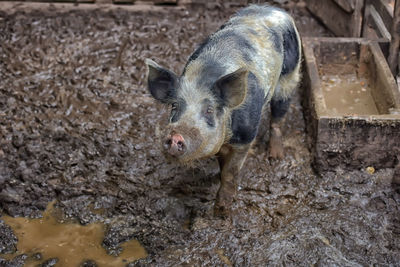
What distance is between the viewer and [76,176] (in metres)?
4.98

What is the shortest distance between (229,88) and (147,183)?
5.05ft

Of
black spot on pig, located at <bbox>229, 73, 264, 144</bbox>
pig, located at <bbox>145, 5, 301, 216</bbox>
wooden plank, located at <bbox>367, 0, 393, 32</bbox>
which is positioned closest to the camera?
pig, located at <bbox>145, 5, 301, 216</bbox>

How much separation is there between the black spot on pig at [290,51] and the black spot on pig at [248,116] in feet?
2.47

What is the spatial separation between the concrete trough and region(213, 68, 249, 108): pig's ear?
1.39 metres

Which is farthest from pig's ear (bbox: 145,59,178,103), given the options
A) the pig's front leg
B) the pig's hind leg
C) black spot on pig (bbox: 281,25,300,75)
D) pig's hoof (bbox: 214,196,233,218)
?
the pig's hind leg

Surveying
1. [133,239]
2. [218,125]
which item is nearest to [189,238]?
[133,239]

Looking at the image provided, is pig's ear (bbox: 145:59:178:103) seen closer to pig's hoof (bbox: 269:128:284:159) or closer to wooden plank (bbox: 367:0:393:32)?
pig's hoof (bbox: 269:128:284:159)

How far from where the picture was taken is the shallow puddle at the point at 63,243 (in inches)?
167

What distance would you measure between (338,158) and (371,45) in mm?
1605

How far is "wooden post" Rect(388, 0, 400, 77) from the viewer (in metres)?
5.62

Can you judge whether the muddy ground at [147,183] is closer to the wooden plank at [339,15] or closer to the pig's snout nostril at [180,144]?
the pig's snout nostril at [180,144]

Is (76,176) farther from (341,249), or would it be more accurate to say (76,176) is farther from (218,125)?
(341,249)

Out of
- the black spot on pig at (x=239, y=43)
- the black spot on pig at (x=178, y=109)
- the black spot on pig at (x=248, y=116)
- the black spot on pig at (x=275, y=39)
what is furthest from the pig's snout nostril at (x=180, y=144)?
the black spot on pig at (x=275, y=39)

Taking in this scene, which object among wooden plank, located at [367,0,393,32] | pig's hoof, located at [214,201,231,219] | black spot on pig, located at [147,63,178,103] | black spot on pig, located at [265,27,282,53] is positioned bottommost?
pig's hoof, located at [214,201,231,219]
